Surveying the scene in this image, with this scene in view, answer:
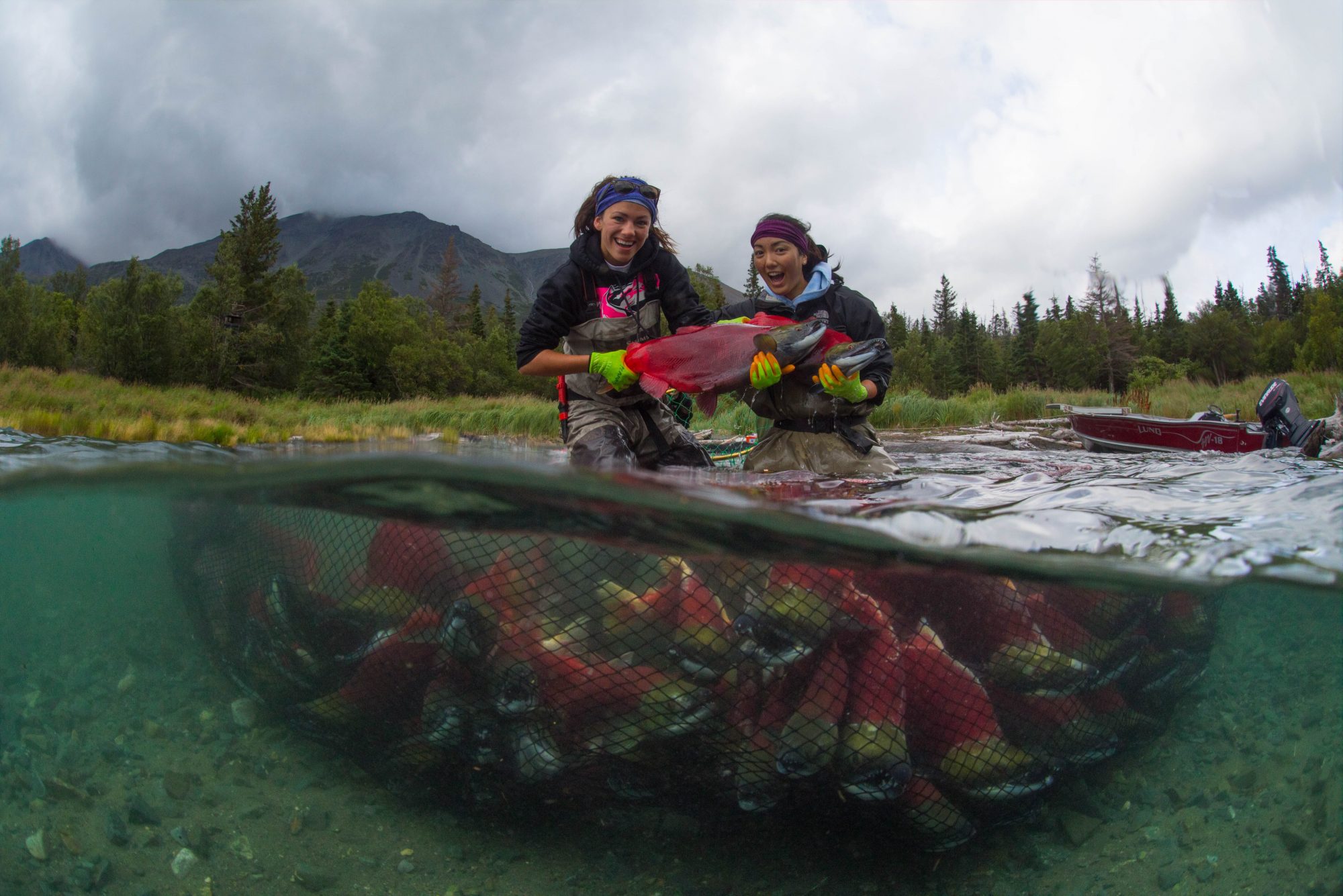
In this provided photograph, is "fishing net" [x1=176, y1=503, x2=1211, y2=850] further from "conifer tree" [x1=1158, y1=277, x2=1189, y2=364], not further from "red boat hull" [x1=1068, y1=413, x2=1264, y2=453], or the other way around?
"conifer tree" [x1=1158, y1=277, x2=1189, y2=364]

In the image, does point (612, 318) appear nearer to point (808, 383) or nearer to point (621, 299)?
point (621, 299)

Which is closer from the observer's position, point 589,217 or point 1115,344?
point 589,217

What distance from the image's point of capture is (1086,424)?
1241cm

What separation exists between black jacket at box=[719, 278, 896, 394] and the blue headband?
102 centimetres

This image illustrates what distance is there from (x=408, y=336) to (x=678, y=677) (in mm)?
67108

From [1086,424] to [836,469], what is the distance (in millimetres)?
9340

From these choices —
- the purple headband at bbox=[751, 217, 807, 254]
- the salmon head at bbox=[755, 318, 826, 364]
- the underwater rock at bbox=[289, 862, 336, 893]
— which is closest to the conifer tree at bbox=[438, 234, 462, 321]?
the purple headband at bbox=[751, 217, 807, 254]

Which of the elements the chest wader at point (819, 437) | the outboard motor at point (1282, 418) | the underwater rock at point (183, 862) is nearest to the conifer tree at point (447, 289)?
the outboard motor at point (1282, 418)

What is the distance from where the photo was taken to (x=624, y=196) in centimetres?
472

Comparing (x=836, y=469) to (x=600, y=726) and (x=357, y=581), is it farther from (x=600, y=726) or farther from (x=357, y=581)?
(x=357, y=581)

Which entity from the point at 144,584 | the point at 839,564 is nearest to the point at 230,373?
the point at 144,584

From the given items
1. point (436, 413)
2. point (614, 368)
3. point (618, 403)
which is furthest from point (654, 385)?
point (436, 413)

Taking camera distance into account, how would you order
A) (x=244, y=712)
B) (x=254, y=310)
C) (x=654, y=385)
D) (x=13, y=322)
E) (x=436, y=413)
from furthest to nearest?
(x=254, y=310), (x=13, y=322), (x=436, y=413), (x=654, y=385), (x=244, y=712)

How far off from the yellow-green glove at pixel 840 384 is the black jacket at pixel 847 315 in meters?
0.28
